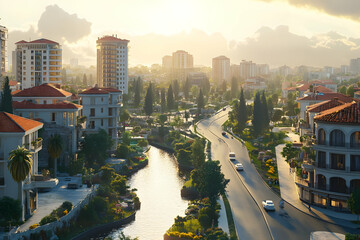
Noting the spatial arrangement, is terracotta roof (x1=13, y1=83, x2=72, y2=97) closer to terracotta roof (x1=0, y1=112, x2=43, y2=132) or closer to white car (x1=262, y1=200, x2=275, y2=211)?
terracotta roof (x1=0, y1=112, x2=43, y2=132)

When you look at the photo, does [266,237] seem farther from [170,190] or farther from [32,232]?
[170,190]

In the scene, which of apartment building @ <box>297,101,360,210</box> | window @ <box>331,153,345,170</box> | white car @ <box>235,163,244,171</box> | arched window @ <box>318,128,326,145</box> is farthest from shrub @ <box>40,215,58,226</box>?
white car @ <box>235,163,244,171</box>

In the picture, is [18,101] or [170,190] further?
[18,101]

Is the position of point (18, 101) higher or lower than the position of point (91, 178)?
higher

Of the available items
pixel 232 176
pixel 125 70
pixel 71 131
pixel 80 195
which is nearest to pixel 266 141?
pixel 232 176

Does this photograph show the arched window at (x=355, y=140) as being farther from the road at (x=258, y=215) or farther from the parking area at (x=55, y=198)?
the parking area at (x=55, y=198)

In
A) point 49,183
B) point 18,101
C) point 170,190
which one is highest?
point 18,101
